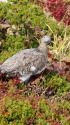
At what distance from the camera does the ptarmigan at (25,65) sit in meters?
6.62

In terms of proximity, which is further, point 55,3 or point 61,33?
point 55,3

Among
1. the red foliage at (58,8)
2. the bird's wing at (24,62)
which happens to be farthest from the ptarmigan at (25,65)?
the red foliage at (58,8)

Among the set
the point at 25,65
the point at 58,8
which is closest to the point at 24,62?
the point at 25,65

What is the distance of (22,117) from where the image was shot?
17.9 ft

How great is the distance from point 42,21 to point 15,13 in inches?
30.9

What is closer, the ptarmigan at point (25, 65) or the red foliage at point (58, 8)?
the ptarmigan at point (25, 65)

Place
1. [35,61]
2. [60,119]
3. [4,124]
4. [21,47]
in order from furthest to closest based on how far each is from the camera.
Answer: [21,47] → [35,61] → [60,119] → [4,124]

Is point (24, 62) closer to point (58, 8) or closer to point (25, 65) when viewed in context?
point (25, 65)

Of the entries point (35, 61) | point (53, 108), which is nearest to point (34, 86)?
point (35, 61)

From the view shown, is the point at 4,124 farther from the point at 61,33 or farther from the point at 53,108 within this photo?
the point at 61,33

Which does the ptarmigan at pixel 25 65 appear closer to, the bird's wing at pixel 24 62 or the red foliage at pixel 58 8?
the bird's wing at pixel 24 62

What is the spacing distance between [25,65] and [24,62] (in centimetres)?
7

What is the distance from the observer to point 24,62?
677 centimetres

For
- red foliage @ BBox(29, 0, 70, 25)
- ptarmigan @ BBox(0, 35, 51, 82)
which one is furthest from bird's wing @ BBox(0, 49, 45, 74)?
red foliage @ BBox(29, 0, 70, 25)
